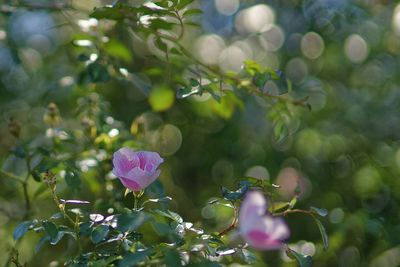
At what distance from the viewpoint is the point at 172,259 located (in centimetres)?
99

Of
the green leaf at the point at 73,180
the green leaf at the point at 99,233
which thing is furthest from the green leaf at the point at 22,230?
the green leaf at the point at 73,180

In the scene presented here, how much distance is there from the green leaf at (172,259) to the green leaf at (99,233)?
0.39ft

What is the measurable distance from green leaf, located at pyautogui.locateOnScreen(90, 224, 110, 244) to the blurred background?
0.85m

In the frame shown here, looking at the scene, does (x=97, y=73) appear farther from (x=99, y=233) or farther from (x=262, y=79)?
(x=99, y=233)

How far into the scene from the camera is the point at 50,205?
2543mm

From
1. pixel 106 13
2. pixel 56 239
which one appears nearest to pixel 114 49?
pixel 106 13

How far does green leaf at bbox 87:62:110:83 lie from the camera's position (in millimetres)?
1553

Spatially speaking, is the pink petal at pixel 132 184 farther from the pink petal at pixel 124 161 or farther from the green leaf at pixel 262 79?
the green leaf at pixel 262 79

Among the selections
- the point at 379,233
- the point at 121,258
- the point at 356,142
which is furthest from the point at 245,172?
the point at 121,258

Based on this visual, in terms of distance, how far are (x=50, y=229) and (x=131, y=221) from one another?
6.9 inches

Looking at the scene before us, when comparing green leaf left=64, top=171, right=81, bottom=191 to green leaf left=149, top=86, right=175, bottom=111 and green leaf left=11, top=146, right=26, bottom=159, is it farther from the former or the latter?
green leaf left=149, top=86, right=175, bottom=111

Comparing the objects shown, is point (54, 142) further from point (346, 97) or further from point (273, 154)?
point (346, 97)

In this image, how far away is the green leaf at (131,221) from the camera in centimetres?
101

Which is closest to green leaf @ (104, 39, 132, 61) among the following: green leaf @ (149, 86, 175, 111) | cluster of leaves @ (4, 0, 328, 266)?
cluster of leaves @ (4, 0, 328, 266)
